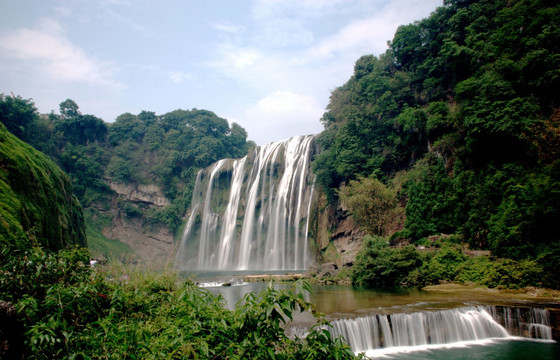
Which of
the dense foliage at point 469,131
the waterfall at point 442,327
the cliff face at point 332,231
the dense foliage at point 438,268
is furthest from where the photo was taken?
the cliff face at point 332,231

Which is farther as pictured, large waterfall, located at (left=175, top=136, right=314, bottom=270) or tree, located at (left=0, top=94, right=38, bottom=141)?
tree, located at (left=0, top=94, right=38, bottom=141)

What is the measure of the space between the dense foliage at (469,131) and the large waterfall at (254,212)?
541cm

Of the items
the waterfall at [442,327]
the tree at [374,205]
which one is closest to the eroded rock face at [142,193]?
the tree at [374,205]

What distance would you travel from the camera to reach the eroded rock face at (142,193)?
Result: 5169 centimetres

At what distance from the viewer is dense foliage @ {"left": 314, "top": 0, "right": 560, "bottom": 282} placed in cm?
1295

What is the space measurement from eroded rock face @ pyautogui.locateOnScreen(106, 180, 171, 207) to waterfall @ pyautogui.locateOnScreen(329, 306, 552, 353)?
164 feet

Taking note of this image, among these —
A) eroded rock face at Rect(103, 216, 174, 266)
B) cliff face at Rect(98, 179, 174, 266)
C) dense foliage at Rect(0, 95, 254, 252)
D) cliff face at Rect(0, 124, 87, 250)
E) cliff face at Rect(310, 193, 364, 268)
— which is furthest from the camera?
cliff face at Rect(98, 179, 174, 266)

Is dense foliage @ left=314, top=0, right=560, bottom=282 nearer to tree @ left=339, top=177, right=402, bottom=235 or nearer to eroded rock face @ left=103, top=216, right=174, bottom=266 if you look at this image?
tree @ left=339, top=177, right=402, bottom=235

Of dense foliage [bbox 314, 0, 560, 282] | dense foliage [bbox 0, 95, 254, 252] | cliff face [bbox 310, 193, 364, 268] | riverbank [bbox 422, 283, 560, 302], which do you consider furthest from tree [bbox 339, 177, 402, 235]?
dense foliage [bbox 0, 95, 254, 252]

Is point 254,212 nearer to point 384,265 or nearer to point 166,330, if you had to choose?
point 384,265

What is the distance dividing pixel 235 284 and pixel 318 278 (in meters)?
5.12

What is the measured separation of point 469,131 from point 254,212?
2595 centimetres

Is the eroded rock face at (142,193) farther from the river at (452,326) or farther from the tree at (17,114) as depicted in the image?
the river at (452,326)

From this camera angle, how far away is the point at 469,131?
671 inches
